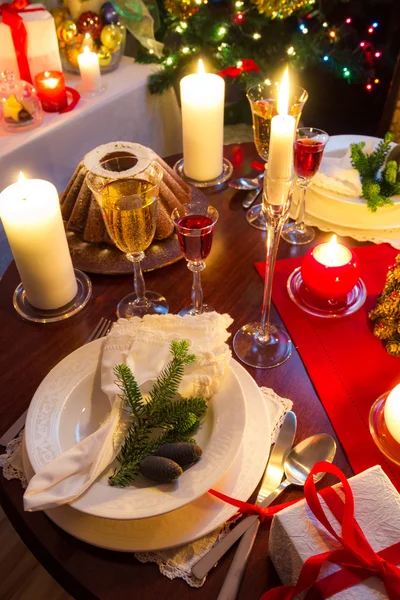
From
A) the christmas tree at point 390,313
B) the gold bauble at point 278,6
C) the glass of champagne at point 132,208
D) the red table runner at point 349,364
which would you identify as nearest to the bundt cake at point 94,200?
the glass of champagne at point 132,208

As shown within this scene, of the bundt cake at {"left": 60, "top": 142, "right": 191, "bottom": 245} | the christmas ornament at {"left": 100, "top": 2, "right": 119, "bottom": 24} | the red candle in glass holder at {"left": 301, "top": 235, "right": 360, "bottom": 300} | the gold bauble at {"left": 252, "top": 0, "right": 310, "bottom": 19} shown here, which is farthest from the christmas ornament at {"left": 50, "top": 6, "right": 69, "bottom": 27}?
the red candle in glass holder at {"left": 301, "top": 235, "right": 360, "bottom": 300}

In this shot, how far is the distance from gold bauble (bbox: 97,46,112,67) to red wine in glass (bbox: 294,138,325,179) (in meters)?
1.22

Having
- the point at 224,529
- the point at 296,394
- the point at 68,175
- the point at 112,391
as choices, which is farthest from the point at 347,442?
the point at 68,175

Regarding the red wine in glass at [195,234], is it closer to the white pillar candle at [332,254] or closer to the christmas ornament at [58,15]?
the white pillar candle at [332,254]

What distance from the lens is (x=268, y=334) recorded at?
0.91 metres

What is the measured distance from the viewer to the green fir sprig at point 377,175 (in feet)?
3.54

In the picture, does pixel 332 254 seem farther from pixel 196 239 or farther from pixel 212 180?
pixel 212 180

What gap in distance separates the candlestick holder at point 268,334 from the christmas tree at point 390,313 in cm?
16

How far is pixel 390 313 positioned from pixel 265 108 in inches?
20.3

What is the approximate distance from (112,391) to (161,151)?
1663 millimetres

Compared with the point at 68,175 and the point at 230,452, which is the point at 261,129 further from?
the point at 68,175

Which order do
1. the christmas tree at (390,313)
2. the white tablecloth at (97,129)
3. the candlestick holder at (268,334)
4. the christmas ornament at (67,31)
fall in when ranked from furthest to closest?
the christmas ornament at (67,31) → the white tablecloth at (97,129) → the christmas tree at (390,313) → the candlestick holder at (268,334)

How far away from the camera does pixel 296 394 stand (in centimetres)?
82

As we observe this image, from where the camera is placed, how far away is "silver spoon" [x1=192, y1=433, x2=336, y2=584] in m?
0.60
